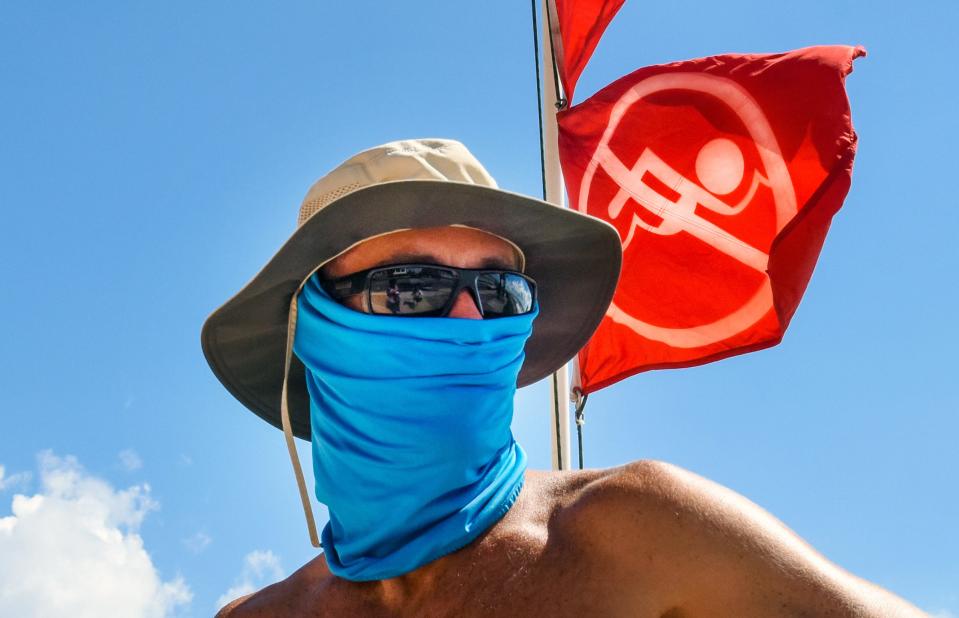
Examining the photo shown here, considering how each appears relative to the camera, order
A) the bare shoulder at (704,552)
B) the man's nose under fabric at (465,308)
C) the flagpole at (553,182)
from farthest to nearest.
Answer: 1. the flagpole at (553,182)
2. the man's nose under fabric at (465,308)
3. the bare shoulder at (704,552)

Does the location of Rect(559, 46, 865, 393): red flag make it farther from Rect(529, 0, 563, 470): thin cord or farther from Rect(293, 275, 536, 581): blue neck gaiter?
Rect(293, 275, 536, 581): blue neck gaiter

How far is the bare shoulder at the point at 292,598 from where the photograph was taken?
3.40 meters

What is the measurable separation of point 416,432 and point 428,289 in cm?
44

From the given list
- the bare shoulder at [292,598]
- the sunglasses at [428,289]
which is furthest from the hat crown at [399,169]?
the bare shoulder at [292,598]

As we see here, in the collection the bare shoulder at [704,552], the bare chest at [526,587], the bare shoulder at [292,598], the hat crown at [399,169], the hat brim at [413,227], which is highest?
the hat crown at [399,169]

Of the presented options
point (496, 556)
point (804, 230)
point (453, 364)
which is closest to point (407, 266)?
point (453, 364)

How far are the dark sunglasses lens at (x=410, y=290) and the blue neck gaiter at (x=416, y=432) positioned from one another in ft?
0.18

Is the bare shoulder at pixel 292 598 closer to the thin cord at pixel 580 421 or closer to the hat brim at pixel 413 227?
the hat brim at pixel 413 227

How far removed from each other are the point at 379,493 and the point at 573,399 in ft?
11.9

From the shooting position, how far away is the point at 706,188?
6.14 metres

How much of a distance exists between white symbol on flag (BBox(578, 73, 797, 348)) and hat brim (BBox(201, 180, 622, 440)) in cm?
244

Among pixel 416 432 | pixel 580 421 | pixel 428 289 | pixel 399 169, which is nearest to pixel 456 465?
pixel 416 432

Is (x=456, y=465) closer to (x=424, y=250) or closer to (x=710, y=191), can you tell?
(x=424, y=250)

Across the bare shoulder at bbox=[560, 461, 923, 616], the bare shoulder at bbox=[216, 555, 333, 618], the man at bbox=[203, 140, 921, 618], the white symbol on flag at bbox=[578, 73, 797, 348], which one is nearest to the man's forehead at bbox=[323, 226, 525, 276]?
the man at bbox=[203, 140, 921, 618]
